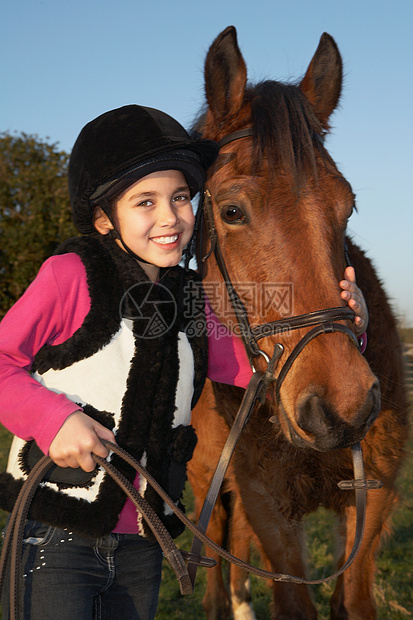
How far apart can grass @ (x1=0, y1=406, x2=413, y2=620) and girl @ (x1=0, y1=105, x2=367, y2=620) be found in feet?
6.07

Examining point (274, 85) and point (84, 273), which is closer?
point (84, 273)

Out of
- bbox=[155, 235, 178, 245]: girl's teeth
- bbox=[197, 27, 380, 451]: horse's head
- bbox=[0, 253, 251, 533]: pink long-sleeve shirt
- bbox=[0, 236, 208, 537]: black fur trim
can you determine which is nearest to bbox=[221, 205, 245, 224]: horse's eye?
bbox=[197, 27, 380, 451]: horse's head

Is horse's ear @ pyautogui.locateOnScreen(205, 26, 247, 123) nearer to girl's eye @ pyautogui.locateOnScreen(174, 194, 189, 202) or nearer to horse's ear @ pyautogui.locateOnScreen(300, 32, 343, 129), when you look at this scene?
horse's ear @ pyautogui.locateOnScreen(300, 32, 343, 129)

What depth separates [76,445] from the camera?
1.59 metres

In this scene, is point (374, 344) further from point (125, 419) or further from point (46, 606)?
point (46, 606)

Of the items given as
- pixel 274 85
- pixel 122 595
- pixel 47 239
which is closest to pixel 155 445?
pixel 122 595

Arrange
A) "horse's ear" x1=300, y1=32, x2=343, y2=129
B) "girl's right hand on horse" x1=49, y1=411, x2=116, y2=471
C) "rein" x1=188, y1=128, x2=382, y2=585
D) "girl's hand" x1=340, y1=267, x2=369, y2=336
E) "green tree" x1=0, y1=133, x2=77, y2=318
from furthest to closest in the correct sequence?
"green tree" x1=0, y1=133, x2=77, y2=318 → "horse's ear" x1=300, y1=32, x2=343, y2=129 → "girl's hand" x1=340, y1=267, x2=369, y2=336 → "rein" x1=188, y1=128, x2=382, y2=585 → "girl's right hand on horse" x1=49, y1=411, x2=116, y2=471

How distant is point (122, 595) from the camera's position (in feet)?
6.29

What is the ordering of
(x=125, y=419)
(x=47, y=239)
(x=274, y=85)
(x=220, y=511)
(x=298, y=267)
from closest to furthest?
(x=125, y=419)
(x=298, y=267)
(x=274, y=85)
(x=220, y=511)
(x=47, y=239)

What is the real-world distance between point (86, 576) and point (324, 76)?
8.38ft

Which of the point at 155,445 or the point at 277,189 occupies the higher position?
the point at 277,189

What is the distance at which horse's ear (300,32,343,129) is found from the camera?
273 cm

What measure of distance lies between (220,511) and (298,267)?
3123mm

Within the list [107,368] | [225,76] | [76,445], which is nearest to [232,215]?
[225,76]
